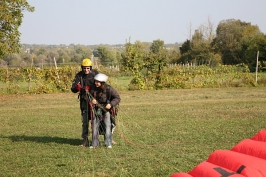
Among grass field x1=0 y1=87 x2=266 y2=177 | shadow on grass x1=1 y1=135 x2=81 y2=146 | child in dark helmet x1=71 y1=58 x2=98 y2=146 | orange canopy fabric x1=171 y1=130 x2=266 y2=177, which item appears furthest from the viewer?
shadow on grass x1=1 y1=135 x2=81 y2=146

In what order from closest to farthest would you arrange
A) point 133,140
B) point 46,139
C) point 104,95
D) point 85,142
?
point 104,95 → point 85,142 → point 133,140 → point 46,139

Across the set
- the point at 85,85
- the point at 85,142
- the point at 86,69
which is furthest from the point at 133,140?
the point at 86,69

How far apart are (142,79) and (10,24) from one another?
8.60m

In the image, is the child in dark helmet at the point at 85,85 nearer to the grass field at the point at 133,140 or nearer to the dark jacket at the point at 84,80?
the dark jacket at the point at 84,80

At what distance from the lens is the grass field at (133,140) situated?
6.99 metres

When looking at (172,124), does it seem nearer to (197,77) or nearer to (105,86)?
(105,86)

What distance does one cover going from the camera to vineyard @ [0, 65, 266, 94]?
25.9 m

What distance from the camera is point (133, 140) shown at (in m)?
9.26

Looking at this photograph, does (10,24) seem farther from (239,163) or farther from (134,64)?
(239,163)

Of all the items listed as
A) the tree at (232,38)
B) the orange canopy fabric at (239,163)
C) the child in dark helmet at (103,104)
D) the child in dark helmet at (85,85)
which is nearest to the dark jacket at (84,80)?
the child in dark helmet at (85,85)

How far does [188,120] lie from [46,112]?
239 inches

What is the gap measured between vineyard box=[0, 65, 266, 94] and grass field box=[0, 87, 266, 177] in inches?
419

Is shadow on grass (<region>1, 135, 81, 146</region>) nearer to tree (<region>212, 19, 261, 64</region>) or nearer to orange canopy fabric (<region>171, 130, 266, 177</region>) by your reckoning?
orange canopy fabric (<region>171, 130, 266, 177</region>)

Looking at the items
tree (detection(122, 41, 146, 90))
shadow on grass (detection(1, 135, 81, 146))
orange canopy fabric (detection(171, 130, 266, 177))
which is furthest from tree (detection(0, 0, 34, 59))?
orange canopy fabric (detection(171, 130, 266, 177))
